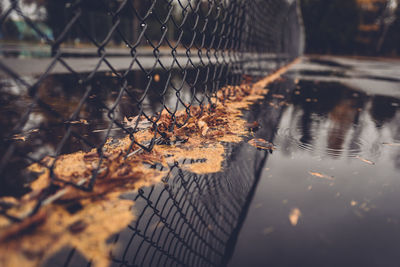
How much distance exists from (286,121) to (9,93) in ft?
9.28

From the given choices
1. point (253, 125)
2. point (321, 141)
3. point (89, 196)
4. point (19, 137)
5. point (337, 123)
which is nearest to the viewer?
point (89, 196)

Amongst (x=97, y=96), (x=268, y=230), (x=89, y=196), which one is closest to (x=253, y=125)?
(x=268, y=230)

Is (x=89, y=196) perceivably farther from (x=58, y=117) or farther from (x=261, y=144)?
(x=261, y=144)

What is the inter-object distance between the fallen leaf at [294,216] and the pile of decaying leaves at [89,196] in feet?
1.32

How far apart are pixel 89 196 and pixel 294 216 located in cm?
72

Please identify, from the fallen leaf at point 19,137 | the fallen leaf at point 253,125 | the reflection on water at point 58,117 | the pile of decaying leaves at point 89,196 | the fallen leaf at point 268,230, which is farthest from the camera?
the fallen leaf at point 253,125

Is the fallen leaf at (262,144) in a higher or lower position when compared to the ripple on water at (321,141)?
higher

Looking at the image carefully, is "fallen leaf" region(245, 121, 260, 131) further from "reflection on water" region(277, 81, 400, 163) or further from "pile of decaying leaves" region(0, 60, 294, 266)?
"pile of decaying leaves" region(0, 60, 294, 266)

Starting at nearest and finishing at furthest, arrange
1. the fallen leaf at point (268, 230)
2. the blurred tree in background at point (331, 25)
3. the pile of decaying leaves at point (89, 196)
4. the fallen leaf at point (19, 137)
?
the pile of decaying leaves at point (89, 196), the fallen leaf at point (268, 230), the fallen leaf at point (19, 137), the blurred tree in background at point (331, 25)

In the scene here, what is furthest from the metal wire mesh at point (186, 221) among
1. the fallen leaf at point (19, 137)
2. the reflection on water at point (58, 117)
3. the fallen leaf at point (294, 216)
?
the fallen leaf at point (19, 137)

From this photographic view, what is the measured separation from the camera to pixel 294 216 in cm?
89

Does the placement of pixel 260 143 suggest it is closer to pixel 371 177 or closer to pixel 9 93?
pixel 371 177

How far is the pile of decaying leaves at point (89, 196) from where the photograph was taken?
708mm

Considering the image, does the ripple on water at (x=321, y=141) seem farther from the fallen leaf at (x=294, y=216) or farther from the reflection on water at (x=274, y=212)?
the fallen leaf at (x=294, y=216)
